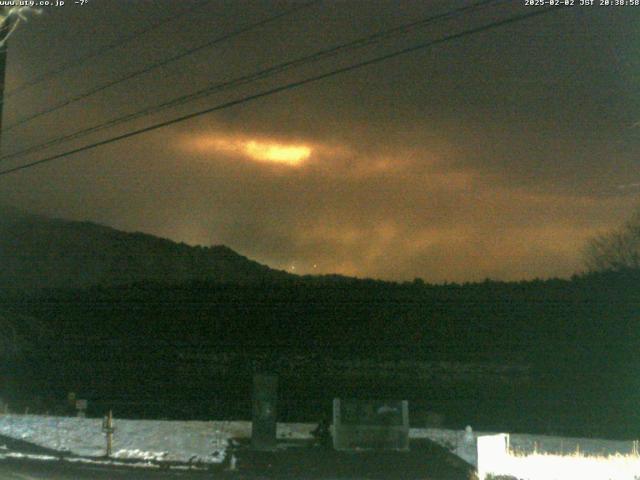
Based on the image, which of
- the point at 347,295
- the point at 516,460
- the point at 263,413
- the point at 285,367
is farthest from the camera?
the point at 347,295

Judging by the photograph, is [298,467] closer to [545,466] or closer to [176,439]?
[176,439]

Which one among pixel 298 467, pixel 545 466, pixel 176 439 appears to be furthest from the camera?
pixel 176 439

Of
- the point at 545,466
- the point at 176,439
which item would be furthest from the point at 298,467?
the point at 545,466

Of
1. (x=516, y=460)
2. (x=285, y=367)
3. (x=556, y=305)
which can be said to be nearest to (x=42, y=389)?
(x=285, y=367)

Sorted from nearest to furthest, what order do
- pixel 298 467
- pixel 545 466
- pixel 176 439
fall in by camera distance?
pixel 545 466 < pixel 298 467 < pixel 176 439

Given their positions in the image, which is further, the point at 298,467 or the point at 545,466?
the point at 298,467

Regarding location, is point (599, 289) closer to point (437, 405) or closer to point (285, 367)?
point (437, 405)
